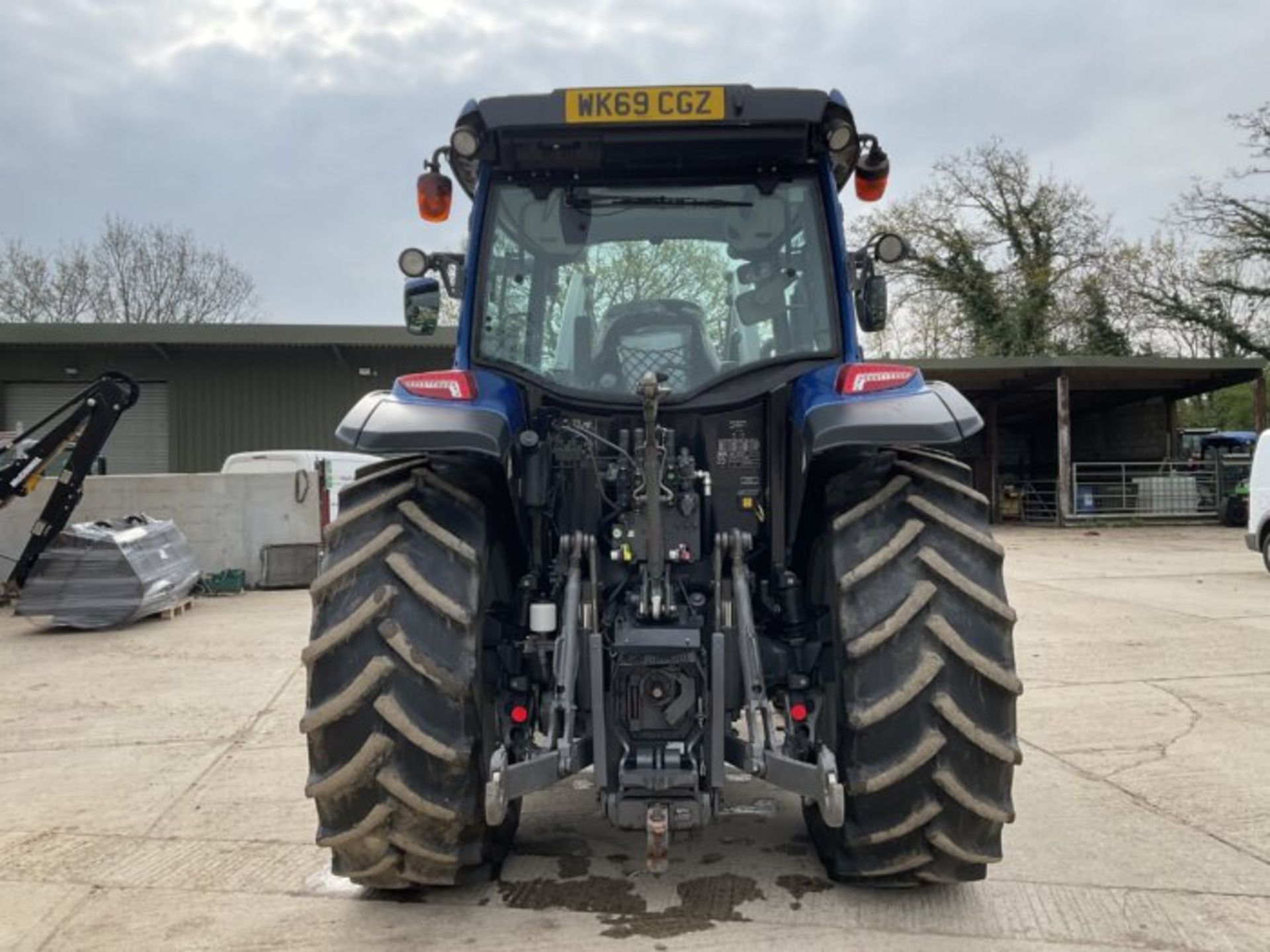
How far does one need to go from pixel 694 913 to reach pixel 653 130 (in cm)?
248

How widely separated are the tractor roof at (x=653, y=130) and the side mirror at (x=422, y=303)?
21.9 inches

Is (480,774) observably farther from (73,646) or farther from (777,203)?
(73,646)

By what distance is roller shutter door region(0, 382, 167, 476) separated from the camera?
67.7 feet

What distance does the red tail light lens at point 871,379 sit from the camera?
9.75 ft

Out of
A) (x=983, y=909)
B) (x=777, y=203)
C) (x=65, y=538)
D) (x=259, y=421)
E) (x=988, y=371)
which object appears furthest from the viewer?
(x=988, y=371)

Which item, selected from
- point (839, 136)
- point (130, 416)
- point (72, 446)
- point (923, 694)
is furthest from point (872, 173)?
point (130, 416)

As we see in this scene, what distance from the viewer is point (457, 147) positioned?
3219 mm

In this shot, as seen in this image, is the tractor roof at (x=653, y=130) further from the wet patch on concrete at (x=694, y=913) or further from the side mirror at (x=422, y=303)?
the wet patch on concrete at (x=694, y=913)

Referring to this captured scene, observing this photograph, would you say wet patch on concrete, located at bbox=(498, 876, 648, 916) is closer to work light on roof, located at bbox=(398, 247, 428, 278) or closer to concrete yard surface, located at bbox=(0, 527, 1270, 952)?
concrete yard surface, located at bbox=(0, 527, 1270, 952)

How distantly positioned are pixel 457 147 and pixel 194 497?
37.9 feet

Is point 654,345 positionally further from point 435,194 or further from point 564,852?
point 564,852

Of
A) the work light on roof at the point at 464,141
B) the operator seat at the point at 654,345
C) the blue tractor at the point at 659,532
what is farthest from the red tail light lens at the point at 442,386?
the work light on roof at the point at 464,141

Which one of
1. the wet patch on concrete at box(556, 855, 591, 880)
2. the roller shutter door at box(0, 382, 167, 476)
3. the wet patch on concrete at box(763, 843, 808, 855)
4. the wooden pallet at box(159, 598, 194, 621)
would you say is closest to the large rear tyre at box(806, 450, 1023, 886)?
the wet patch on concrete at box(763, 843, 808, 855)

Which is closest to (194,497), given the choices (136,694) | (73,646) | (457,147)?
(73,646)
